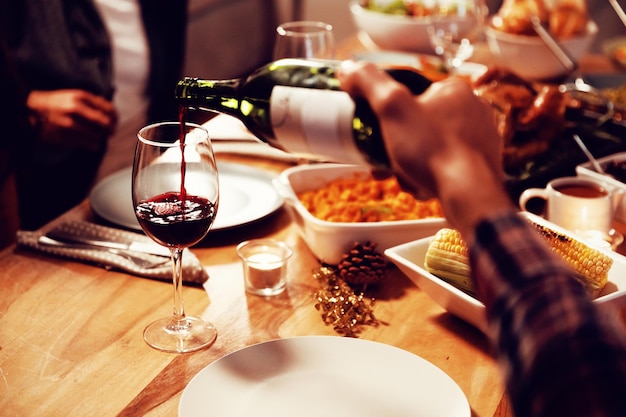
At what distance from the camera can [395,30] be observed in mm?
2590

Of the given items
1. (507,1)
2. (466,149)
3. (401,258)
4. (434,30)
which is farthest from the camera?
(507,1)

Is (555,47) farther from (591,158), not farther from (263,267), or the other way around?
(263,267)

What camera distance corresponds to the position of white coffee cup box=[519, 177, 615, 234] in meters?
1.37

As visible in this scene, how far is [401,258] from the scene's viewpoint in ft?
3.76

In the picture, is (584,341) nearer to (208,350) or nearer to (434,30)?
(208,350)

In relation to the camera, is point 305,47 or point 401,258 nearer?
point 401,258

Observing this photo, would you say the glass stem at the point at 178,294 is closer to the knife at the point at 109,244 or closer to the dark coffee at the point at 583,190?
the knife at the point at 109,244

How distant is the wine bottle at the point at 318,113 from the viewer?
788 millimetres

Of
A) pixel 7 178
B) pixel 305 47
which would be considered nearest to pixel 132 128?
pixel 7 178

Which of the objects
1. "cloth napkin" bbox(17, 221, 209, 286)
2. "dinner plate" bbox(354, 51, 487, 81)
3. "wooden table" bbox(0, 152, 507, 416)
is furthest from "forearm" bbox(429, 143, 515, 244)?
"dinner plate" bbox(354, 51, 487, 81)

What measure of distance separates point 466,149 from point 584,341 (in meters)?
0.20

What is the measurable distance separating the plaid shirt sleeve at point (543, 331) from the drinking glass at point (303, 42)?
108cm

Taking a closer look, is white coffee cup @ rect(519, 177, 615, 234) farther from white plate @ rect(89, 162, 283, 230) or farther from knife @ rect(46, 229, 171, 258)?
knife @ rect(46, 229, 171, 258)

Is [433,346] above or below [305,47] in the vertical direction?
below
